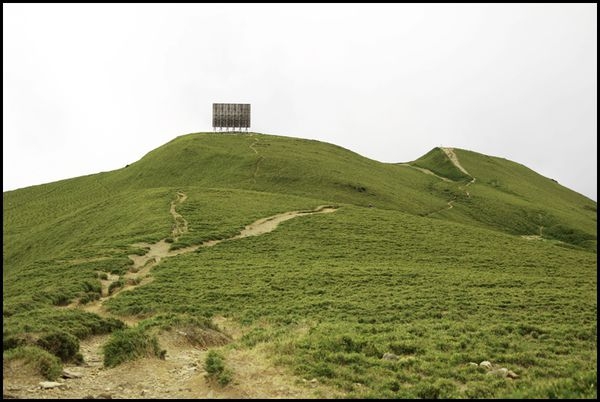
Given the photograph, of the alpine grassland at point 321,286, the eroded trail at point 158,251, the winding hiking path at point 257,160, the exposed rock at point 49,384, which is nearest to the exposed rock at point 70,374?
the alpine grassland at point 321,286

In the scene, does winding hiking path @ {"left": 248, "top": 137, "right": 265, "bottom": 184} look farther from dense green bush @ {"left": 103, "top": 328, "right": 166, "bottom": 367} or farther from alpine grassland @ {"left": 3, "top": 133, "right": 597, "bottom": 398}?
dense green bush @ {"left": 103, "top": 328, "right": 166, "bottom": 367}

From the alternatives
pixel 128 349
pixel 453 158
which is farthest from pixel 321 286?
pixel 453 158

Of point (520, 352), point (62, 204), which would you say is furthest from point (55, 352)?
point (62, 204)

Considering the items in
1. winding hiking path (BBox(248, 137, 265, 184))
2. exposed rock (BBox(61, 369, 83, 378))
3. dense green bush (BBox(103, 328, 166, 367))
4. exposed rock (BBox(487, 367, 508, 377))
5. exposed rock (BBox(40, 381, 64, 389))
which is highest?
winding hiking path (BBox(248, 137, 265, 184))

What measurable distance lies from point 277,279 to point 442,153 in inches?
3660

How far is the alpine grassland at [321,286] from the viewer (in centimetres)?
1441

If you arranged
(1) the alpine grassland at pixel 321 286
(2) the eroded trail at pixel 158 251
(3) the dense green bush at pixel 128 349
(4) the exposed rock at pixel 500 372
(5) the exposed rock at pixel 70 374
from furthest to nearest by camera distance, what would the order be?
1. (2) the eroded trail at pixel 158 251
2. (1) the alpine grassland at pixel 321 286
3. (3) the dense green bush at pixel 128 349
4. (4) the exposed rock at pixel 500 372
5. (5) the exposed rock at pixel 70 374

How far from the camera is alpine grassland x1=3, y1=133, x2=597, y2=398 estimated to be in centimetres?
1441

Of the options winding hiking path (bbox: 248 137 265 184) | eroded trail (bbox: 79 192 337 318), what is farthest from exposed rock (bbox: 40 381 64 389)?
winding hiking path (bbox: 248 137 265 184)

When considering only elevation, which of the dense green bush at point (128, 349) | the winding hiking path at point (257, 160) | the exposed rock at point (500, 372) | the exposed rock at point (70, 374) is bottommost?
the exposed rock at point (500, 372)

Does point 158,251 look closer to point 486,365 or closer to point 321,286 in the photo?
point 321,286

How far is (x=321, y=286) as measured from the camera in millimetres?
28484

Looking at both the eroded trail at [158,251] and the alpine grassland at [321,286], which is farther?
the eroded trail at [158,251]

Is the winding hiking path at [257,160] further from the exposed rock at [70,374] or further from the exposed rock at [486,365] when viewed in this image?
the exposed rock at [486,365]
